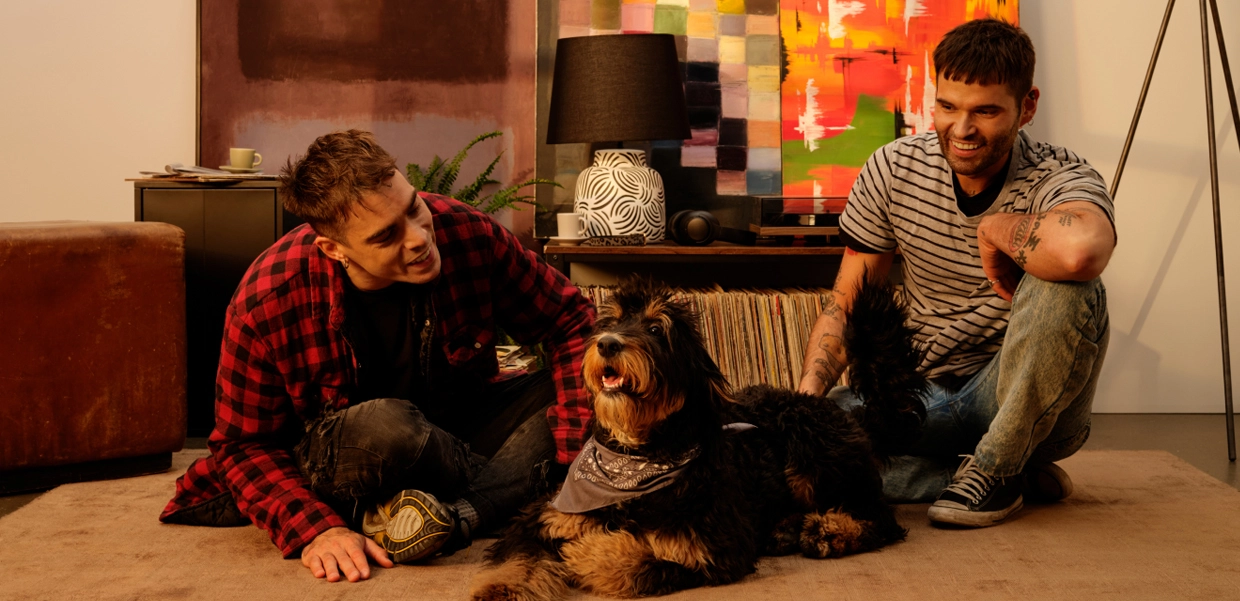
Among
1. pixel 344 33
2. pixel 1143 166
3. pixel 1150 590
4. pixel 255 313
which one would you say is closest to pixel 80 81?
pixel 344 33

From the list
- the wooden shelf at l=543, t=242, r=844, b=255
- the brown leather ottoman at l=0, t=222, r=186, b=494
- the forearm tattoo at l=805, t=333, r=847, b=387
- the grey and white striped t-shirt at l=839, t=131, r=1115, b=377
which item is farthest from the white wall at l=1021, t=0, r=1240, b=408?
the brown leather ottoman at l=0, t=222, r=186, b=494

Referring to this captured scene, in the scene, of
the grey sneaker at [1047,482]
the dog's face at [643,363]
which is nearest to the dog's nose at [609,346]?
the dog's face at [643,363]

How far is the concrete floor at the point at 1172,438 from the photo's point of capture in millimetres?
3332

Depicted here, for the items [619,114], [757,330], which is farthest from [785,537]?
[619,114]

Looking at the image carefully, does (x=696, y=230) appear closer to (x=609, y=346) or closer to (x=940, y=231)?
(x=940, y=231)

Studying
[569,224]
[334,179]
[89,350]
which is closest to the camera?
[334,179]

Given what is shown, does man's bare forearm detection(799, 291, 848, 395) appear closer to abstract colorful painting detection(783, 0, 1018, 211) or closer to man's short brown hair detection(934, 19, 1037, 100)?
man's short brown hair detection(934, 19, 1037, 100)

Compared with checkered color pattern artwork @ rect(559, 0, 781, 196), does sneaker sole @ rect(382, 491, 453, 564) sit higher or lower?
lower

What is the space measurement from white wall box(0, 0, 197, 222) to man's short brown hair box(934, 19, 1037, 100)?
2.89m

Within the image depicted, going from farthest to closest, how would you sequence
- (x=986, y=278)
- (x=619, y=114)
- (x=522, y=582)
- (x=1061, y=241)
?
(x=619, y=114), (x=986, y=278), (x=1061, y=241), (x=522, y=582)

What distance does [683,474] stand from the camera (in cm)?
208

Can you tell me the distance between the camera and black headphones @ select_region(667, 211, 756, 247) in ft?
12.2

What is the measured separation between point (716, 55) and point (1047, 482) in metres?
2.10

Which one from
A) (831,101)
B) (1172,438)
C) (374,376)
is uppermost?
(831,101)
